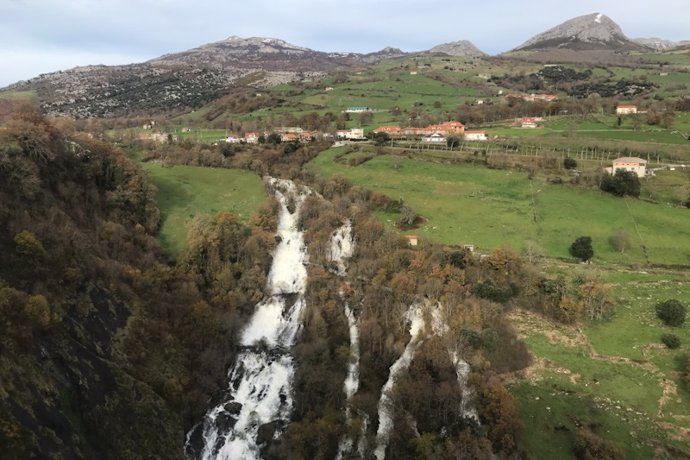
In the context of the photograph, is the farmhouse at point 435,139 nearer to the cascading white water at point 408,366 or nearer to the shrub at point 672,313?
the cascading white water at point 408,366

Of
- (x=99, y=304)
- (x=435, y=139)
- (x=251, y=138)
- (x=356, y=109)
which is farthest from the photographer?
(x=356, y=109)

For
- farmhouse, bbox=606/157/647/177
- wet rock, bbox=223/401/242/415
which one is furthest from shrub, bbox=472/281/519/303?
farmhouse, bbox=606/157/647/177

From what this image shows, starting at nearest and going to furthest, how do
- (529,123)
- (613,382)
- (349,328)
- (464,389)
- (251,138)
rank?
(464,389) → (613,382) → (349,328) → (251,138) → (529,123)

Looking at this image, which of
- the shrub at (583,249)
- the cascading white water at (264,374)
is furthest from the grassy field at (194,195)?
the shrub at (583,249)

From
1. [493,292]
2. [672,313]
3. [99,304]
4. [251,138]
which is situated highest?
[251,138]

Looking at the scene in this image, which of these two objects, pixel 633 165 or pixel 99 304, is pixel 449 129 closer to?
pixel 633 165

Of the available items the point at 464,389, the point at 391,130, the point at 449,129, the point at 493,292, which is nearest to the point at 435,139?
the point at 449,129

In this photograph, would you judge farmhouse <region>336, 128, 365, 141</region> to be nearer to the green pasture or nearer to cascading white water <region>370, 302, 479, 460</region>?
cascading white water <region>370, 302, 479, 460</region>

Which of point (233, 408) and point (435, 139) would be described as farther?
point (435, 139)
